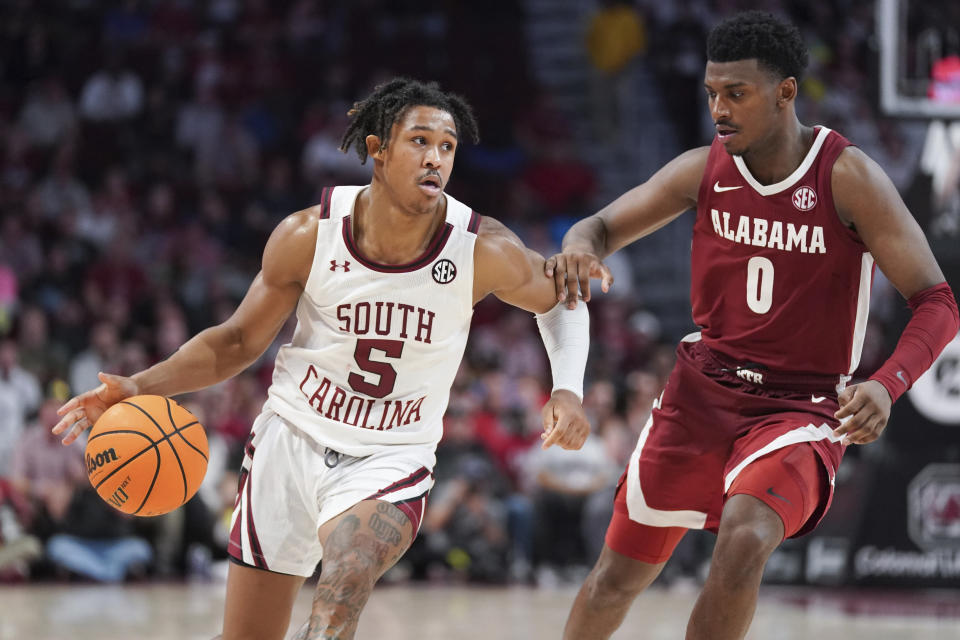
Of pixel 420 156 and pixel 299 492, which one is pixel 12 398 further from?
pixel 420 156

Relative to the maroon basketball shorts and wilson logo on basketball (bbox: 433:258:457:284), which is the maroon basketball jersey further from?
wilson logo on basketball (bbox: 433:258:457:284)

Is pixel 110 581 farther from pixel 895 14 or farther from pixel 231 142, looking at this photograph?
pixel 895 14

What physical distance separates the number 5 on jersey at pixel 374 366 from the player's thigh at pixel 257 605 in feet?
2.36

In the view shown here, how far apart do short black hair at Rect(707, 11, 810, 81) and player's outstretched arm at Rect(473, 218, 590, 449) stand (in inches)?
39.5

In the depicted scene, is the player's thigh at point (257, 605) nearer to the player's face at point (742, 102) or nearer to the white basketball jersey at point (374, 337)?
the white basketball jersey at point (374, 337)

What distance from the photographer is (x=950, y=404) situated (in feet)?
30.5

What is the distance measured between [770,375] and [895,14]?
477 centimetres

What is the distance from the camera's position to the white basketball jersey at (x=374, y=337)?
14.9 feet

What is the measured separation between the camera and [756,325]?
468 centimetres

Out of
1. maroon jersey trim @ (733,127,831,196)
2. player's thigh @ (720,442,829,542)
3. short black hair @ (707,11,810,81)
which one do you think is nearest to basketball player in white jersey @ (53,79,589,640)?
player's thigh @ (720,442,829,542)

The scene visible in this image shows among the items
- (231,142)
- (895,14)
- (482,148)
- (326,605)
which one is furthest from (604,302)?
(326,605)

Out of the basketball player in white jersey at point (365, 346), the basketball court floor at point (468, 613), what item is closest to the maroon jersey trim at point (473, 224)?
the basketball player in white jersey at point (365, 346)

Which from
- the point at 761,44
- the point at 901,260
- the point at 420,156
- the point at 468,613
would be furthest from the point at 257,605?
the point at 468,613

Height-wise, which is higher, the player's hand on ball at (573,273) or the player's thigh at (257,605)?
the player's hand on ball at (573,273)
